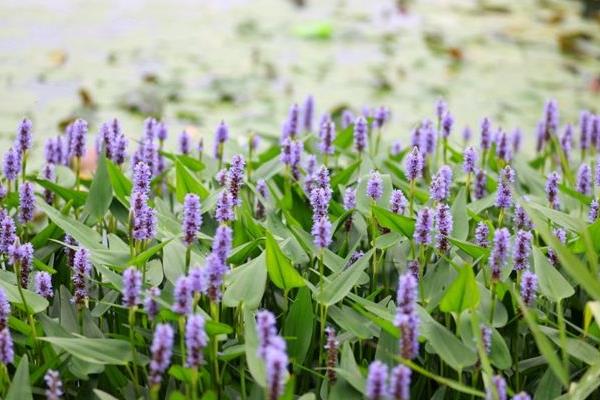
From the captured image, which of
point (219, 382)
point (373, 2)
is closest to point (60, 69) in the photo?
point (373, 2)

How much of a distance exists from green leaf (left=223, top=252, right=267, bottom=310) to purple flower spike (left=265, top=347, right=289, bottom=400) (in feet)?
1.31

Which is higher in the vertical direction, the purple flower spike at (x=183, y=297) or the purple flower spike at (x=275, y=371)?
the purple flower spike at (x=183, y=297)

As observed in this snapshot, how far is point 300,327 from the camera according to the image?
1.87 m

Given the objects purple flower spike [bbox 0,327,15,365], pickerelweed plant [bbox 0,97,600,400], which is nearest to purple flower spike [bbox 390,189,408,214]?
pickerelweed plant [bbox 0,97,600,400]

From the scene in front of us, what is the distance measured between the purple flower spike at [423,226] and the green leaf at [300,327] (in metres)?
0.25

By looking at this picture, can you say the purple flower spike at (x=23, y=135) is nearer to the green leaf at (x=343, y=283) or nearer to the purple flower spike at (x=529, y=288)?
the green leaf at (x=343, y=283)

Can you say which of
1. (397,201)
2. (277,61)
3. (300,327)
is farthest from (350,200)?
(277,61)

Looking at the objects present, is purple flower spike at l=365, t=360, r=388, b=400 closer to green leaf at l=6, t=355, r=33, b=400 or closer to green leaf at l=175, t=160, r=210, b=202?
green leaf at l=6, t=355, r=33, b=400

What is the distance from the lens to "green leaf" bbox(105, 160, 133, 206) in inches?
90.1

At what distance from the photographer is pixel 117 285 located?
1.81 m

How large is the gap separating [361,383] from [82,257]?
2.05 ft

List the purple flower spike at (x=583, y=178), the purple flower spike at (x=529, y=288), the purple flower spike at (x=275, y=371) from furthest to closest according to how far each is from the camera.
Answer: the purple flower spike at (x=583, y=178), the purple flower spike at (x=529, y=288), the purple flower spike at (x=275, y=371)

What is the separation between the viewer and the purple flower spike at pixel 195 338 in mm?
1504

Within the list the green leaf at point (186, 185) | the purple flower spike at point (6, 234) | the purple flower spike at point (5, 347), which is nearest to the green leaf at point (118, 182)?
the green leaf at point (186, 185)
